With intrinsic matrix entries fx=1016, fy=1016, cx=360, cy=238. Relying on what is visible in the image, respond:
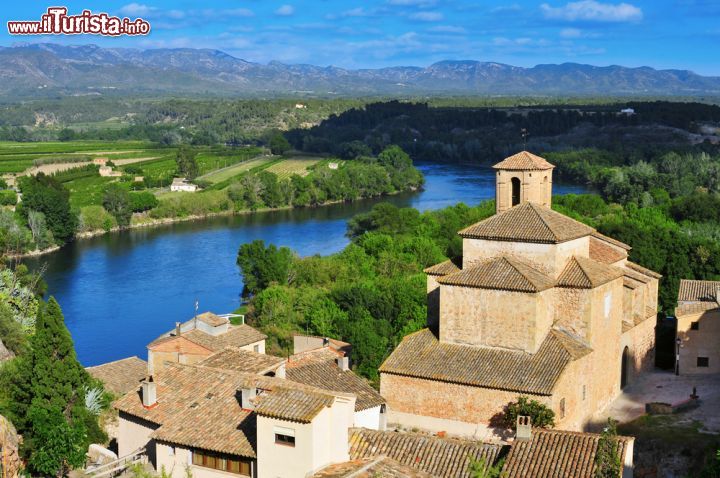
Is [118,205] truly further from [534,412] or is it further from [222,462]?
[222,462]

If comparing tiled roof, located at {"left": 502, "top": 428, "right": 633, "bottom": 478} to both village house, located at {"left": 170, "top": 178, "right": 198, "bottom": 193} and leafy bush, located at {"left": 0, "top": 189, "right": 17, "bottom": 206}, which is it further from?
village house, located at {"left": 170, "top": 178, "right": 198, "bottom": 193}

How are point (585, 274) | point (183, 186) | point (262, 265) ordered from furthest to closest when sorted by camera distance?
point (183, 186)
point (262, 265)
point (585, 274)

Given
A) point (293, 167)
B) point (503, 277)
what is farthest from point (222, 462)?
point (293, 167)

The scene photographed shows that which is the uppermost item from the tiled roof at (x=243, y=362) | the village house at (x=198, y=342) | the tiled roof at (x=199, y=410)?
the tiled roof at (x=199, y=410)

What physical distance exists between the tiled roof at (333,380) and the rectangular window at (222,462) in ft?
12.6

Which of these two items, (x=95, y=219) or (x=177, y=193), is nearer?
(x=95, y=219)

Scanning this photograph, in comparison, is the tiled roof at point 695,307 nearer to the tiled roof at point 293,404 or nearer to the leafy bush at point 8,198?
the tiled roof at point 293,404

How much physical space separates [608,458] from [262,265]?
23.1m

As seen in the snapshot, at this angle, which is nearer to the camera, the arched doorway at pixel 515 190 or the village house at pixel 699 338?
the village house at pixel 699 338

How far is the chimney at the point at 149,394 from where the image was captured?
1374cm

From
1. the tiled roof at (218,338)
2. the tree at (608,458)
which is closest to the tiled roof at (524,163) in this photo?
the tiled roof at (218,338)

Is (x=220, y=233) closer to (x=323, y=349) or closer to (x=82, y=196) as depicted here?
(x=82, y=196)

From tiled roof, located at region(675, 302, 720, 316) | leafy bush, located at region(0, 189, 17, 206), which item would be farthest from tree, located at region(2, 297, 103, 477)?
leafy bush, located at region(0, 189, 17, 206)

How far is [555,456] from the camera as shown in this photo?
39.5ft
